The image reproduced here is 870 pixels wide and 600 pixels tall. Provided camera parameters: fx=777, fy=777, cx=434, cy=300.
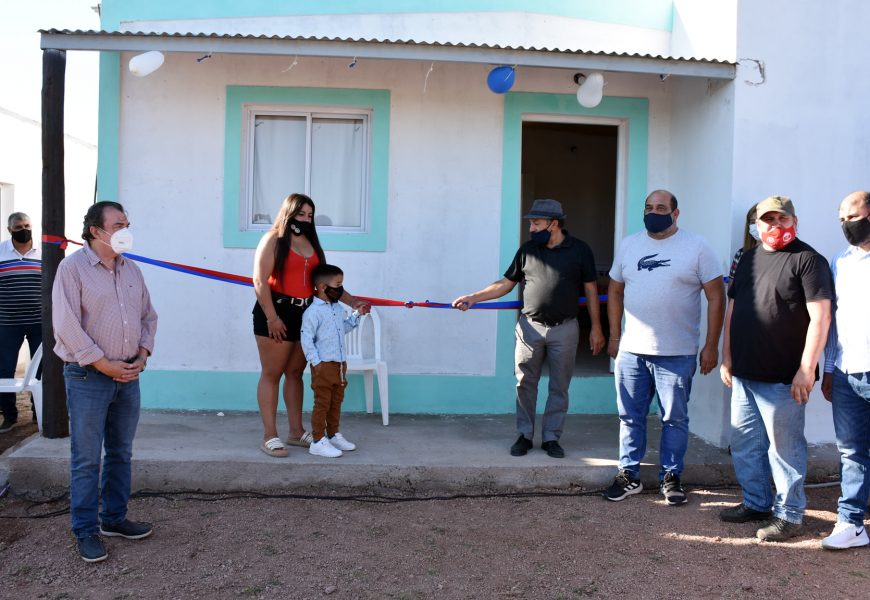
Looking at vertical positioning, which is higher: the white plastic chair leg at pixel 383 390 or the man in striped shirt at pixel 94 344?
the man in striped shirt at pixel 94 344

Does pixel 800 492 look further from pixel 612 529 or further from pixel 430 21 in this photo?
pixel 430 21

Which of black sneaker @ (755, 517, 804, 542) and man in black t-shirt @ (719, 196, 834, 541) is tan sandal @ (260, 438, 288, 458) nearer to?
man in black t-shirt @ (719, 196, 834, 541)

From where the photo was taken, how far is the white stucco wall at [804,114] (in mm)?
5547

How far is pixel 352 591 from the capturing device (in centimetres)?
361

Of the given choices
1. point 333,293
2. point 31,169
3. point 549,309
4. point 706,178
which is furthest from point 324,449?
point 31,169

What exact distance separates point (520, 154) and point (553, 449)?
2617 mm

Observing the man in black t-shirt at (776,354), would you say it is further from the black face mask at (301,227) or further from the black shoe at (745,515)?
the black face mask at (301,227)

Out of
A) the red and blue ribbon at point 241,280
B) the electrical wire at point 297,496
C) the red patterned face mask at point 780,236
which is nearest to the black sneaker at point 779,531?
the electrical wire at point 297,496

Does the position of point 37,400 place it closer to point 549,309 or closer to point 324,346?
point 324,346

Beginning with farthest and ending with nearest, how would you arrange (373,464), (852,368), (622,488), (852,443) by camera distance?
(373,464) → (622,488) → (852,443) → (852,368)

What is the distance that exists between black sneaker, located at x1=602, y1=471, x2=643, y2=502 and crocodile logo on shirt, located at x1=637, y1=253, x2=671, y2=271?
1.29 meters

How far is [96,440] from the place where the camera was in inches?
152

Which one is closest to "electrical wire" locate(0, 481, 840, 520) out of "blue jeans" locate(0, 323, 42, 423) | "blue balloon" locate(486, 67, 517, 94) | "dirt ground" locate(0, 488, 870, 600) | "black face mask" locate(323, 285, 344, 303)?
"dirt ground" locate(0, 488, 870, 600)

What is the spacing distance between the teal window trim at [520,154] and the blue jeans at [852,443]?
2.82 meters
